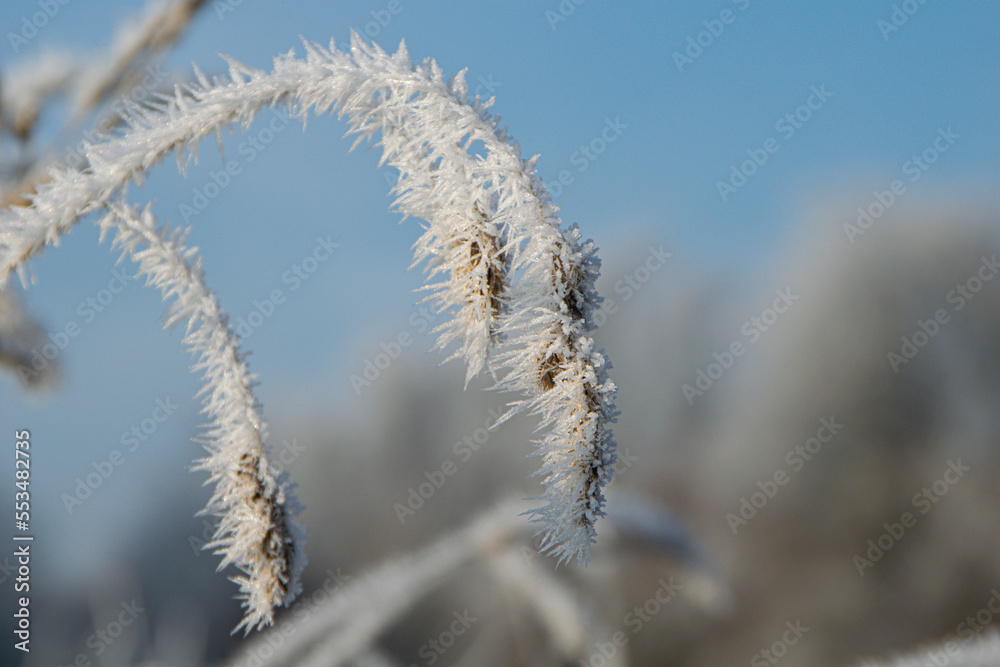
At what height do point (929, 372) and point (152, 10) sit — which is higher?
point (929, 372)

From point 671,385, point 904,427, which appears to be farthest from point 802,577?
point 671,385

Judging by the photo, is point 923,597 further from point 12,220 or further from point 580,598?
point 12,220

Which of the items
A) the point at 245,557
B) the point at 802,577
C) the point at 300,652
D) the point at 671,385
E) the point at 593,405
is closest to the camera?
the point at 593,405

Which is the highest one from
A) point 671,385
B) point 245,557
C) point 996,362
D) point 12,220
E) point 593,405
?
point 996,362

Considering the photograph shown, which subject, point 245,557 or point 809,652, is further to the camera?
point 809,652

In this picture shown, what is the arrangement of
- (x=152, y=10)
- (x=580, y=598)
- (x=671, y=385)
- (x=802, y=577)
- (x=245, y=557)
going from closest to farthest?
(x=245, y=557) < (x=152, y=10) < (x=580, y=598) < (x=802, y=577) < (x=671, y=385)

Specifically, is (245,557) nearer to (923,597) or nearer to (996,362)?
(923,597)

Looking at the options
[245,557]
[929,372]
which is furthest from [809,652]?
[245,557]
